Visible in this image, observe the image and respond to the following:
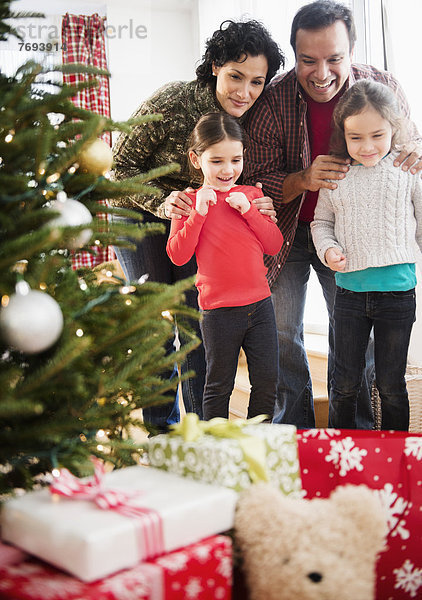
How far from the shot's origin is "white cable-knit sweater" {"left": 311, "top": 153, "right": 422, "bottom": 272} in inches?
66.7

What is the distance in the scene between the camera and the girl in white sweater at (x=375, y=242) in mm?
1686

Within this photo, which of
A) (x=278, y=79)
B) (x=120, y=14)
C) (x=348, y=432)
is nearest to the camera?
(x=348, y=432)

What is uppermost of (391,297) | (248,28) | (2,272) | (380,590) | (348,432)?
(248,28)

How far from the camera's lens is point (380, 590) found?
1211 millimetres

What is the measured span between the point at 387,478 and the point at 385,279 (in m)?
0.60

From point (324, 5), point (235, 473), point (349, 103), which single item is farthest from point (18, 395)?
point (324, 5)

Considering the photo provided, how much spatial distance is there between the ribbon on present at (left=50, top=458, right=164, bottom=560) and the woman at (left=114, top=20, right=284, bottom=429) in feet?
3.45

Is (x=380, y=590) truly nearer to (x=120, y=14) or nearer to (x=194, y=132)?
(x=194, y=132)

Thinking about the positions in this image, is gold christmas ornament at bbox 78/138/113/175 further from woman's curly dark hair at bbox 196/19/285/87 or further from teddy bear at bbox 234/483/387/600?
woman's curly dark hair at bbox 196/19/285/87

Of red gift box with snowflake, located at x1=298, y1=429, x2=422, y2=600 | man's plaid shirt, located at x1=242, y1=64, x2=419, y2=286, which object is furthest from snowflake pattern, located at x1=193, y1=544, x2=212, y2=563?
man's plaid shirt, located at x1=242, y1=64, x2=419, y2=286

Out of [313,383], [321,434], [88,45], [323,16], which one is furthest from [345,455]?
[88,45]

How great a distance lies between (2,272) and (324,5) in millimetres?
1388

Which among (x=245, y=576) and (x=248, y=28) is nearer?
(x=245, y=576)

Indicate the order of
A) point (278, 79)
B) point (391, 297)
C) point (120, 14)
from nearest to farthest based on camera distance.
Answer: point (391, 297), point (278, 79), point (120, 14)
